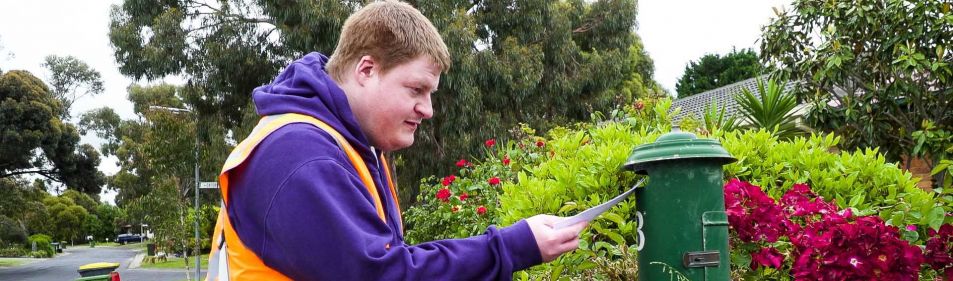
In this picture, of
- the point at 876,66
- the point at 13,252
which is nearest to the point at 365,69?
the point at 876,66

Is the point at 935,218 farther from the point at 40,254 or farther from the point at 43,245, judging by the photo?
the point at 43,245

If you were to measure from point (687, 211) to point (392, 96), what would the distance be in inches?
35.9

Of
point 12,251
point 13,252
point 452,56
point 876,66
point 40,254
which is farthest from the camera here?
point 13,252

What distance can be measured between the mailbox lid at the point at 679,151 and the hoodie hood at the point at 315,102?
0.86m

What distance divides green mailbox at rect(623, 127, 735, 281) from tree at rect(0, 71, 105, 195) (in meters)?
33.8

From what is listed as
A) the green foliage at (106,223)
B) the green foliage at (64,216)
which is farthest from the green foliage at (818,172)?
the green foliage at (106,223)

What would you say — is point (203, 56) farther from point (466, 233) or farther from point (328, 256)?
point (328, 256)

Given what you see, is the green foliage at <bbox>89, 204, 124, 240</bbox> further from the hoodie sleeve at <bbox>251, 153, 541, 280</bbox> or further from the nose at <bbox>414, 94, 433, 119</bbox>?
the hoodie sleeve at <bbox>251, 153, 541, 280</bbox>

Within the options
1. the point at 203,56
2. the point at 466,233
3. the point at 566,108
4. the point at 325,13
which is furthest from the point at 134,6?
the point at 466,233

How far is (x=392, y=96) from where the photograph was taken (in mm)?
1790

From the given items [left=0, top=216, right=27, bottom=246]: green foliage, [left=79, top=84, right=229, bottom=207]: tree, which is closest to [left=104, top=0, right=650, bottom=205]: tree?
[left=79, top=84, right=229, bottom=207]: tree

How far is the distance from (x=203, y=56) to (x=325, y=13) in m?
3.91

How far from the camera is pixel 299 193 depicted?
150 centimetres

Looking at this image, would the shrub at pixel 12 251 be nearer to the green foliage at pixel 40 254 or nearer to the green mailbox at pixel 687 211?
the green foliage at pixel 40 254
